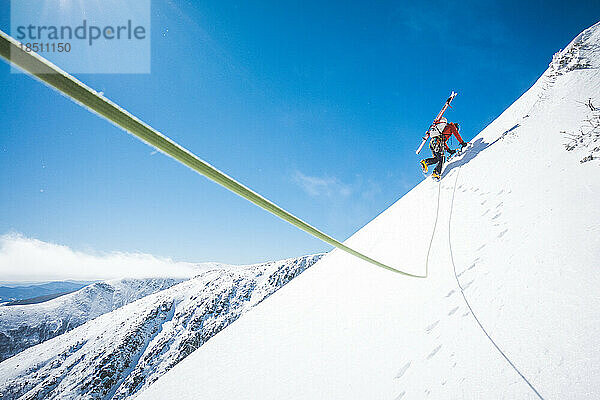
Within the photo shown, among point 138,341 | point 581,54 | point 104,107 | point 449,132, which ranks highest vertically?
point 138,341

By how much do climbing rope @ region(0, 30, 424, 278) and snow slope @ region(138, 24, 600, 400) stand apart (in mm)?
2883

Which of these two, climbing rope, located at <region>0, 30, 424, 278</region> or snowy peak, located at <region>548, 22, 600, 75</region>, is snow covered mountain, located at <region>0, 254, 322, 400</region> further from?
climbing rope, located at <region>0, 30, 424, 278</region>

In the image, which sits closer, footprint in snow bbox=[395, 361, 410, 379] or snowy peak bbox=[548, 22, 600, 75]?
footprint in snow bbox=[395, 361, 410, 379]

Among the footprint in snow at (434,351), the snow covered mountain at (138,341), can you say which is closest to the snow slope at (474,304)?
the footprint in snow at (434,351)

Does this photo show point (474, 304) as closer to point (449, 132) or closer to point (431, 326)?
point (431, 326)

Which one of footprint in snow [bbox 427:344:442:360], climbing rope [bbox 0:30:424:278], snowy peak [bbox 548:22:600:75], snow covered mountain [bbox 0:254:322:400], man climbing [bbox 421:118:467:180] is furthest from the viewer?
snow covered mountain [bbox 0:254:322:400]

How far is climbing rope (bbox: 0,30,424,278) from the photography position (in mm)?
910

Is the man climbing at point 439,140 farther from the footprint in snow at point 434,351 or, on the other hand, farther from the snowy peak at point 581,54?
the footprint in snow at point 434,351

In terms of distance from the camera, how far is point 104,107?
3.75ft

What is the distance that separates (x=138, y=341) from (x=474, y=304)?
13218cm

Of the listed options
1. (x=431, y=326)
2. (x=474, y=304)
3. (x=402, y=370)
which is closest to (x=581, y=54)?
(x=474, y=304)

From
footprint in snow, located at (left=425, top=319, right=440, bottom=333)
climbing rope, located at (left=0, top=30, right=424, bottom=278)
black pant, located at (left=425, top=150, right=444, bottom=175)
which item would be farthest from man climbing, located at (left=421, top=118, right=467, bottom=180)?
climbing rope, located at (left=0, top=30, right=424, bottom=278)

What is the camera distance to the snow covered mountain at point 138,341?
293 feet

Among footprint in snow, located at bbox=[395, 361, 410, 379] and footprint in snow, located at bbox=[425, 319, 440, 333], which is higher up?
footprint in snow, located at bbox=[425, 319, 440, 333]
